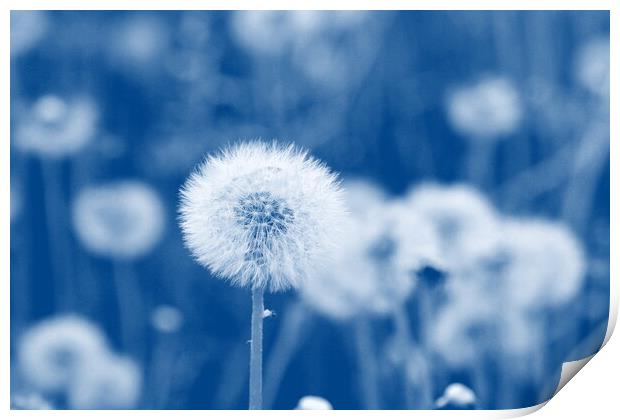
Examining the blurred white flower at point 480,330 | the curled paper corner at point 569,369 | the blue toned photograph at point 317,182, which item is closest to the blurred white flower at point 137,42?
the blue toned photograph at point 317,182

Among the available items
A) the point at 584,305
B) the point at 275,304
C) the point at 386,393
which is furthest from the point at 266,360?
A: the point at 584,305

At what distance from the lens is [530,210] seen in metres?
1.61

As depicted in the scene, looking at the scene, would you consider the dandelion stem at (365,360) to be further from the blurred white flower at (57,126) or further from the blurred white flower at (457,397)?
the blurred white flower at (57,126)

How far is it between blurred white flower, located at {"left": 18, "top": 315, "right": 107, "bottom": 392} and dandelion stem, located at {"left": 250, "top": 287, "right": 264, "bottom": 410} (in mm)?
303

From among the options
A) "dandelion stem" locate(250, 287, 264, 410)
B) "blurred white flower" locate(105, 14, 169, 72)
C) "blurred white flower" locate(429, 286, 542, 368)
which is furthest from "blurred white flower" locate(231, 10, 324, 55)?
"blurred white flower" locate(429, 286, 542, 368)

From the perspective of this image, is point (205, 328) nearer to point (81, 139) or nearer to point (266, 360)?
point (266, 360)

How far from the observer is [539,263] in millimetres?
1610

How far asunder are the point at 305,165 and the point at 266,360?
1.32 ft

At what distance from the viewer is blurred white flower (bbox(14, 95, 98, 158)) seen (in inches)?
62.9

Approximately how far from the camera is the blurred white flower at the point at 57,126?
160cm

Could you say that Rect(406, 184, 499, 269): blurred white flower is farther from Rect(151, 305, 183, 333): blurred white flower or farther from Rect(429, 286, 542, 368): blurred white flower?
Rect(151, 305, 183, 333): blurred white flower

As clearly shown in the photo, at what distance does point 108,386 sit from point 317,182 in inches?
23.4

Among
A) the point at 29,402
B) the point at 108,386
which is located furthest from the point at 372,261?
the point at 29,402
